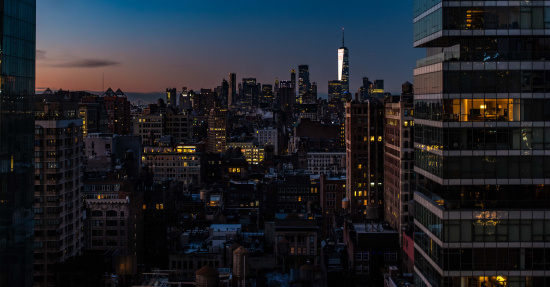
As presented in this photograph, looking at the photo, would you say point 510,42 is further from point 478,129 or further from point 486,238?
point 486,238

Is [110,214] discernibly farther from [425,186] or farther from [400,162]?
[425,186]

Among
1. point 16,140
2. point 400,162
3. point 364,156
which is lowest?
point 400,162

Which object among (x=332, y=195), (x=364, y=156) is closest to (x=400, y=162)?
(x=364, y=156)

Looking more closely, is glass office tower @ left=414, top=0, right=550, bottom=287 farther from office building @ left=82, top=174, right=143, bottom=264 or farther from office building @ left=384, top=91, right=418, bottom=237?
office building @ left=82, top=174, right=143, bottom=264

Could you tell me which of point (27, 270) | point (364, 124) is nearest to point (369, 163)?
point (364, 124)

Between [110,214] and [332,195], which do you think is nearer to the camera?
[110,214]

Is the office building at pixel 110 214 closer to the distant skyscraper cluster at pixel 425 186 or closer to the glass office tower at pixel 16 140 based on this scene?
the distant skyscraper cluster at pixel 425 186

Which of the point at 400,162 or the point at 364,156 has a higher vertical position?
the point at 364,156
